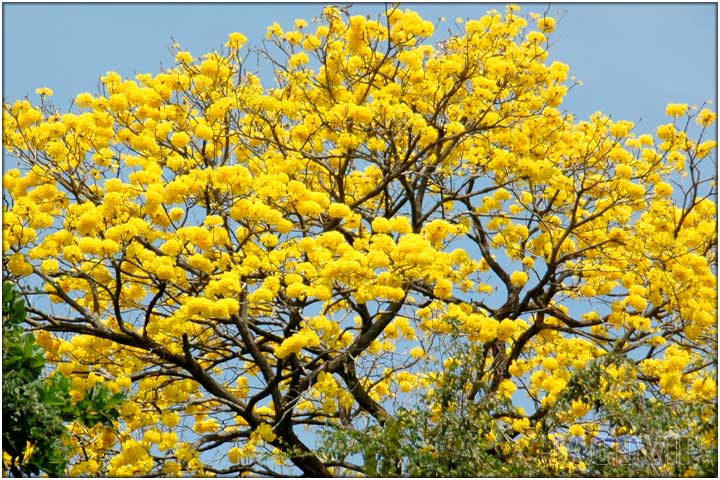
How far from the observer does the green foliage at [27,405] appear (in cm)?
677

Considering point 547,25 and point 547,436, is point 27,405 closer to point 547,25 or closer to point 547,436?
point 547,436

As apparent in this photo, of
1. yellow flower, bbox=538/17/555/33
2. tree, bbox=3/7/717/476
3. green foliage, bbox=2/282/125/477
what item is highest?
yellow flower, bbox=538/17/555/33

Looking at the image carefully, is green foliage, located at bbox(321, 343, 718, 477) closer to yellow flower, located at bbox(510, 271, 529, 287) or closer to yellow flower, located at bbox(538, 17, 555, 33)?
yellow flower, located at bbox(510, 271, 529, 287)

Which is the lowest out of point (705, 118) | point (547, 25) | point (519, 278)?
point (519, 278)

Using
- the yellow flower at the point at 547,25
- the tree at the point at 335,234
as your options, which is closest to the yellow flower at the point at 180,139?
the tree at the point at 335,234

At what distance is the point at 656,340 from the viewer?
10141 millimetres

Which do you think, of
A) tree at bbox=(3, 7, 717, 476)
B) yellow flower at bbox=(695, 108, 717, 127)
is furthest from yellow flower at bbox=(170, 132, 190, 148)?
yellow flower at bbox=(695, 108, 717, 127)

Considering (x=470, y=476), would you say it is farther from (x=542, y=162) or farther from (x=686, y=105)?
(x=686, y=105)

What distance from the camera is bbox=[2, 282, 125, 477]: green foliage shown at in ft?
22.2

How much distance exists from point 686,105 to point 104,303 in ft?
21.0

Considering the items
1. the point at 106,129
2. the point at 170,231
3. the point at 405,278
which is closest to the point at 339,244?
the point at 405,278

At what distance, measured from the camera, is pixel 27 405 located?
22.2 feet

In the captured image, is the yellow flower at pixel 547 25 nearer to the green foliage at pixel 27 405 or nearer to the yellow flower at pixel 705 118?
the yellow flower at pixel 705 118

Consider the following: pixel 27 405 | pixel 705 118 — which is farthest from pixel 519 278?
pixel 27 405
